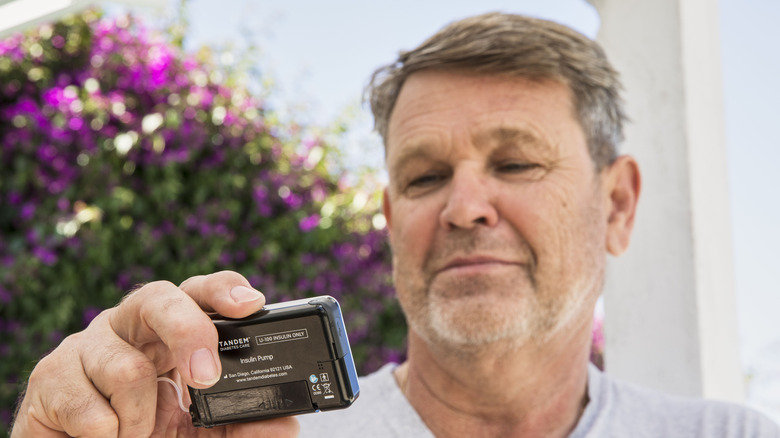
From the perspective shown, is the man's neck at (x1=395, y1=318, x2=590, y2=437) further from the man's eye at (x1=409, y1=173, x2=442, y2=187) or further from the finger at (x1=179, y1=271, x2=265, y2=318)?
the finger at (x1=179, y1=271, x2=265, y2=318)

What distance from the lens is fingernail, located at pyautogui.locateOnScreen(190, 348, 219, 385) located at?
3.35 ft

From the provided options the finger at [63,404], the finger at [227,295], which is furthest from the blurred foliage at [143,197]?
the finger at [227,295]

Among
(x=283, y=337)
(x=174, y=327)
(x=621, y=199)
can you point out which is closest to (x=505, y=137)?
(x=621, y=199)

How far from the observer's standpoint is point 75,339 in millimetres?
1161

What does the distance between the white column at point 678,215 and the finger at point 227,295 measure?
75.3 inches

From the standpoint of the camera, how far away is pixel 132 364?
42.9 inches

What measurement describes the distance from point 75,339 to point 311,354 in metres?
0.43

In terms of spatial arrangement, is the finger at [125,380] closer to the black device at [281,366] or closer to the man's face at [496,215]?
the black device at [281,366]

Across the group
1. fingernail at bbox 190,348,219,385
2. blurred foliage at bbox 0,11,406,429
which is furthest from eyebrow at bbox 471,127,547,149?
blurred foliage at bbox 0,11,406,429

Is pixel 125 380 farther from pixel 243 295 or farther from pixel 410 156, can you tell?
pixel 410 156

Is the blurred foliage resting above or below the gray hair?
below

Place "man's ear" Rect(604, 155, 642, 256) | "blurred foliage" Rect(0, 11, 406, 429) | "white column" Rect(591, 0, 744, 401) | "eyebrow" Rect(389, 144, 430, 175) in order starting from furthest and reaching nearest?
"blurred foliage" Rect(0, 11, 406, 429) → "white column" Rect(591, 0, 744, 401) → "man's ear" Rect(604, 155, 642, 256) → "eyebrow" Rect(389, 144, 430, 175)

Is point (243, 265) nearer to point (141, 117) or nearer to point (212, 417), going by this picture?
point (141, 117)

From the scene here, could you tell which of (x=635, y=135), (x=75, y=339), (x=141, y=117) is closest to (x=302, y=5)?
(x=141, y=117)
